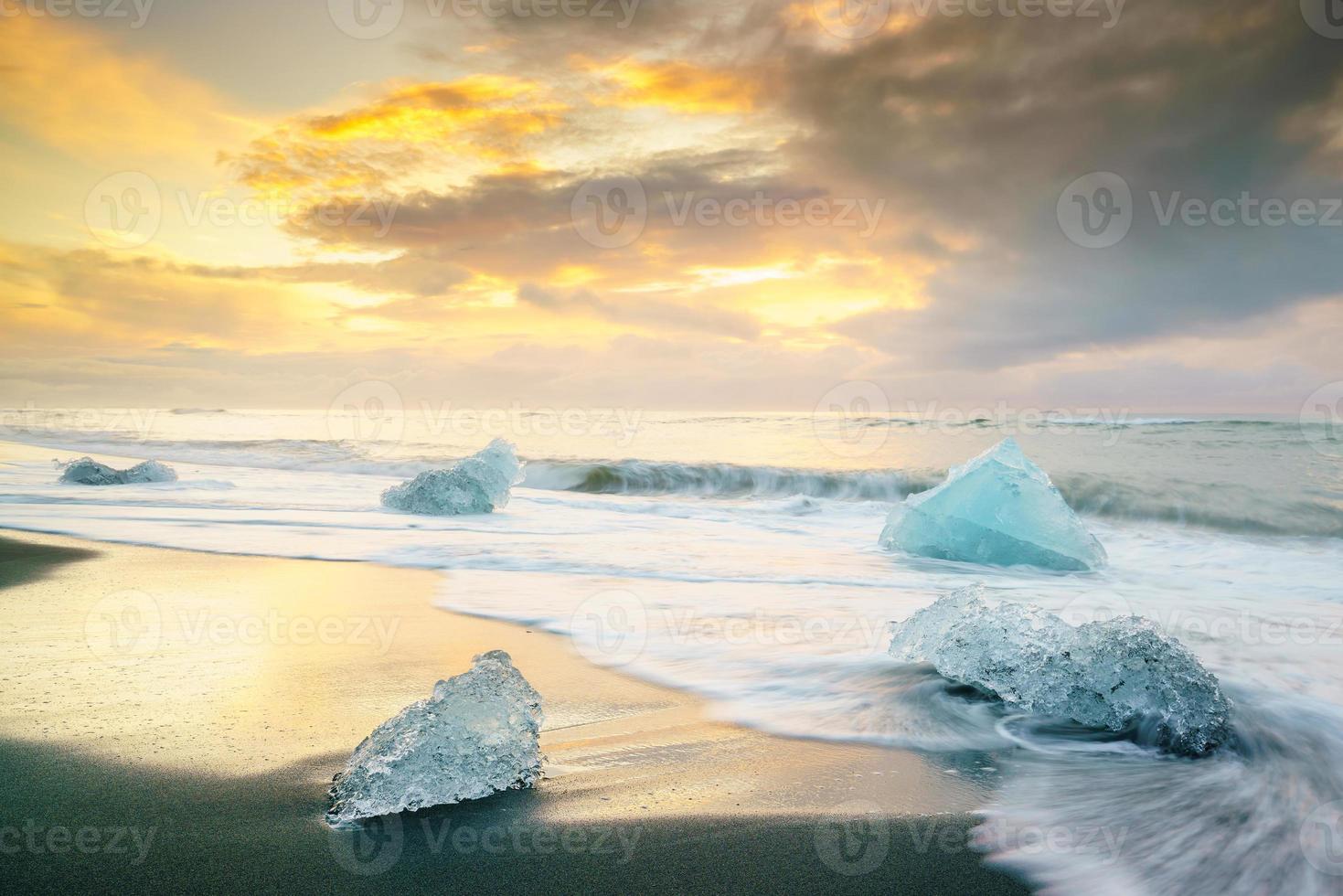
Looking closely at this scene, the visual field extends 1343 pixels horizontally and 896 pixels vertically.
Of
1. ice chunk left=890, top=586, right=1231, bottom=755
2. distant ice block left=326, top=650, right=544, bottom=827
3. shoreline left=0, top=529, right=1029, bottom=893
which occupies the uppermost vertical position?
ice chunk left=890, top=586, right=1231, bottom=755

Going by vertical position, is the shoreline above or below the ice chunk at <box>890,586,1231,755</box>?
below

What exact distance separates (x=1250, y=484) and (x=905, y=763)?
13534mm

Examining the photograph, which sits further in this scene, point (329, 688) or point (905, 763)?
point (329, 688)

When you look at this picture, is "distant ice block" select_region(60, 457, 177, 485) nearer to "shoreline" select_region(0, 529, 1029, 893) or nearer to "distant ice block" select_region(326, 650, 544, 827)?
"shoreline" select_region(0, 529, 1029, 893)

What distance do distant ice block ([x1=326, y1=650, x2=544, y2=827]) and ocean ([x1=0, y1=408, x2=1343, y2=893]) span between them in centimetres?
104

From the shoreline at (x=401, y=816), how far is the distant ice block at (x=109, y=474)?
9457 mm

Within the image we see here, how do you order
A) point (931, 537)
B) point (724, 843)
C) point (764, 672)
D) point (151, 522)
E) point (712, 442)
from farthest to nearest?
point (712, 442) < point (151, 522) < point (931, 537) < point (764, 672) < point (724, 843)

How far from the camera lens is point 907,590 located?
6000 millimetres

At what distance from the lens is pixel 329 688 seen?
3240 millimetres

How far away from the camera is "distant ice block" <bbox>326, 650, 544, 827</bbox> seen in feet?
7.33

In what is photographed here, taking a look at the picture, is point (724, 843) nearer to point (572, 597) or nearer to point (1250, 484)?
point (572, 597)

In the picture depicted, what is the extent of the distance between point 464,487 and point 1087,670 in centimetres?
883

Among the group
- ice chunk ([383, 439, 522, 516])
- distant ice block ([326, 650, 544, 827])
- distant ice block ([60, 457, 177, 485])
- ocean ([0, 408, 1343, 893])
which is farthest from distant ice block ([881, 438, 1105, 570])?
distant ice block ([60, 457, 177, 485])

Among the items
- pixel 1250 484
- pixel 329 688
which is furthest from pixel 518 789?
pixel 1250 484
